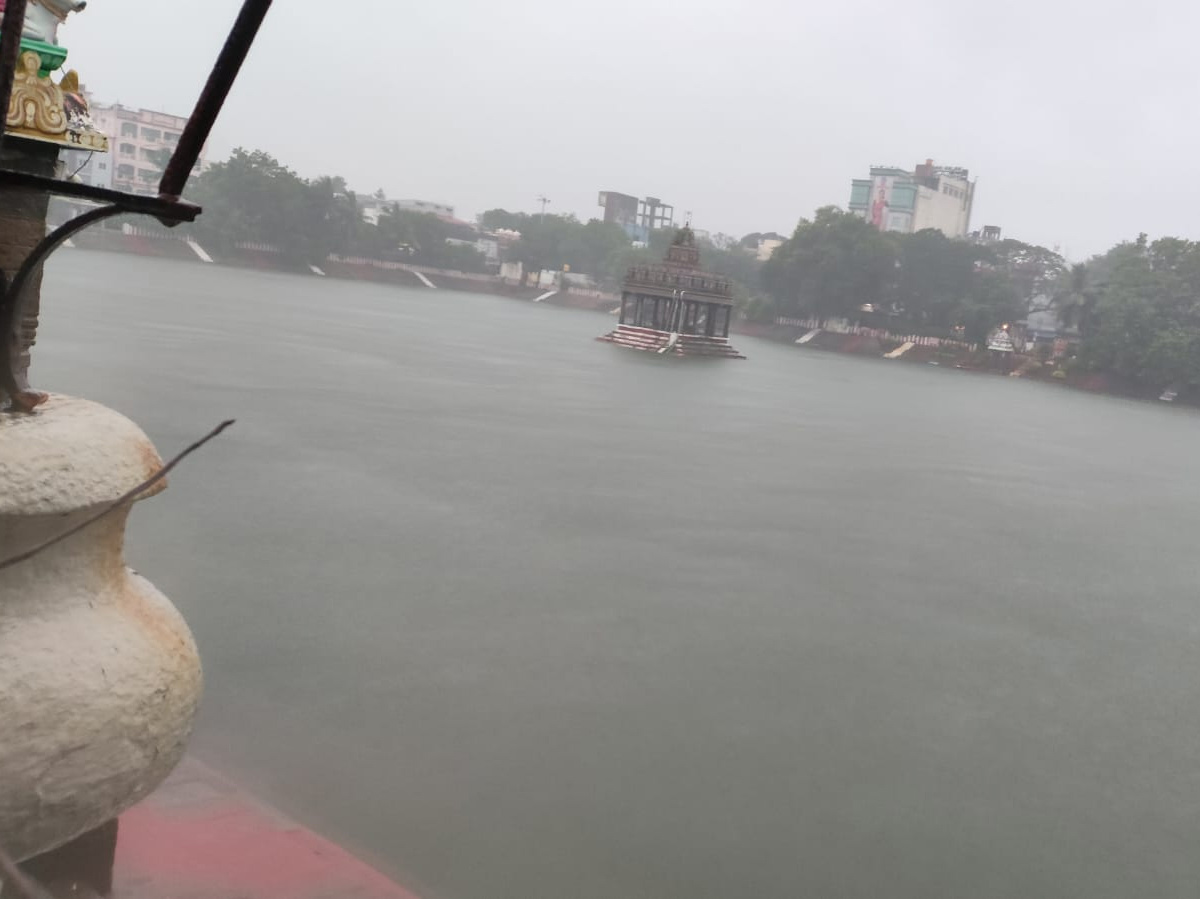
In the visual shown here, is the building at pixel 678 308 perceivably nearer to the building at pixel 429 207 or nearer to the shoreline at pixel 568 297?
the shoreline at pixel 568 297

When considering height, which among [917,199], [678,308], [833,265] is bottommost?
[678,308]

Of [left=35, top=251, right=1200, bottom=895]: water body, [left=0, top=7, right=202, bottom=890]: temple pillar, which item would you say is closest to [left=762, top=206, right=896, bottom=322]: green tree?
[left=35, top=251, right=1200, bottom=895]: water body

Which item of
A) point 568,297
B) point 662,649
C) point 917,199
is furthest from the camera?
point 917,199

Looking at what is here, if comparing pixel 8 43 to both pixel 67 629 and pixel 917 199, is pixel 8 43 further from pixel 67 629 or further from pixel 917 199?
pixel 917 199

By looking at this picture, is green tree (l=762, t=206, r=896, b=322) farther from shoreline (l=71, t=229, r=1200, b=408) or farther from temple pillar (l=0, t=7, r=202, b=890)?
temple pillar (l=0, t=7, r=202, b=890)

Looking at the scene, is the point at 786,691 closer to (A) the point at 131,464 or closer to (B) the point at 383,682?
Answer: (B) the point at 383,682

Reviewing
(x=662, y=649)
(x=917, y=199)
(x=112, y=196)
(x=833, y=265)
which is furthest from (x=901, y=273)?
(x=112, y=196)
